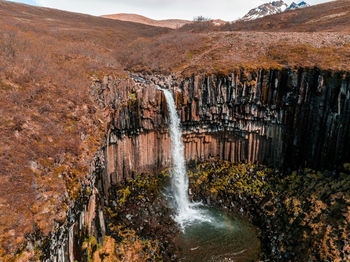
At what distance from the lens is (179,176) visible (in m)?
21.8

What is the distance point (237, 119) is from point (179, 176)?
818cm

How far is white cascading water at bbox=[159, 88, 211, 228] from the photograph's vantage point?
19.1m

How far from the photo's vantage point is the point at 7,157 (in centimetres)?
905

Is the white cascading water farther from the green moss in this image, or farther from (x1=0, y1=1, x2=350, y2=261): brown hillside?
(x1=0, y1=1, x2=350, y2=261): brown hillside

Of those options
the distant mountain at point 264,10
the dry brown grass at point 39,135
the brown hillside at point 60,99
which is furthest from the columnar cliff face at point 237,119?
the distant mountain at point 264,10

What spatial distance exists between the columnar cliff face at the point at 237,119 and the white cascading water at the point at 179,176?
698 millimetres

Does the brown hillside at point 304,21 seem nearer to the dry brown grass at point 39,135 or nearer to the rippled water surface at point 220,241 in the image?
the rippled water surface at point 220,241

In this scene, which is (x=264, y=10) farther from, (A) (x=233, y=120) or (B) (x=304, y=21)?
(A) (x=233, y=120)

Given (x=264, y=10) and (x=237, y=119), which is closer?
(x=237, y=119)

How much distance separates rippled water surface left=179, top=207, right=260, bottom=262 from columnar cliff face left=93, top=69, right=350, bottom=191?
6.79m

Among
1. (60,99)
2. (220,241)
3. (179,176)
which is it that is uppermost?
(60,99)

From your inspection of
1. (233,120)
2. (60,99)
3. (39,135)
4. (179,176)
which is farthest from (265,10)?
(39,135)

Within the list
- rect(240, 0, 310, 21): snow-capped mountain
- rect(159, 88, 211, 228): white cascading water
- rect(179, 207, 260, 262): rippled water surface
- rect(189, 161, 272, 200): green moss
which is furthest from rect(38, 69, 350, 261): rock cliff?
rect(240, 0, 310, 21): snow-capped mountain

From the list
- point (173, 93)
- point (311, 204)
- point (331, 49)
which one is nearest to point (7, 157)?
point (173, 93)
